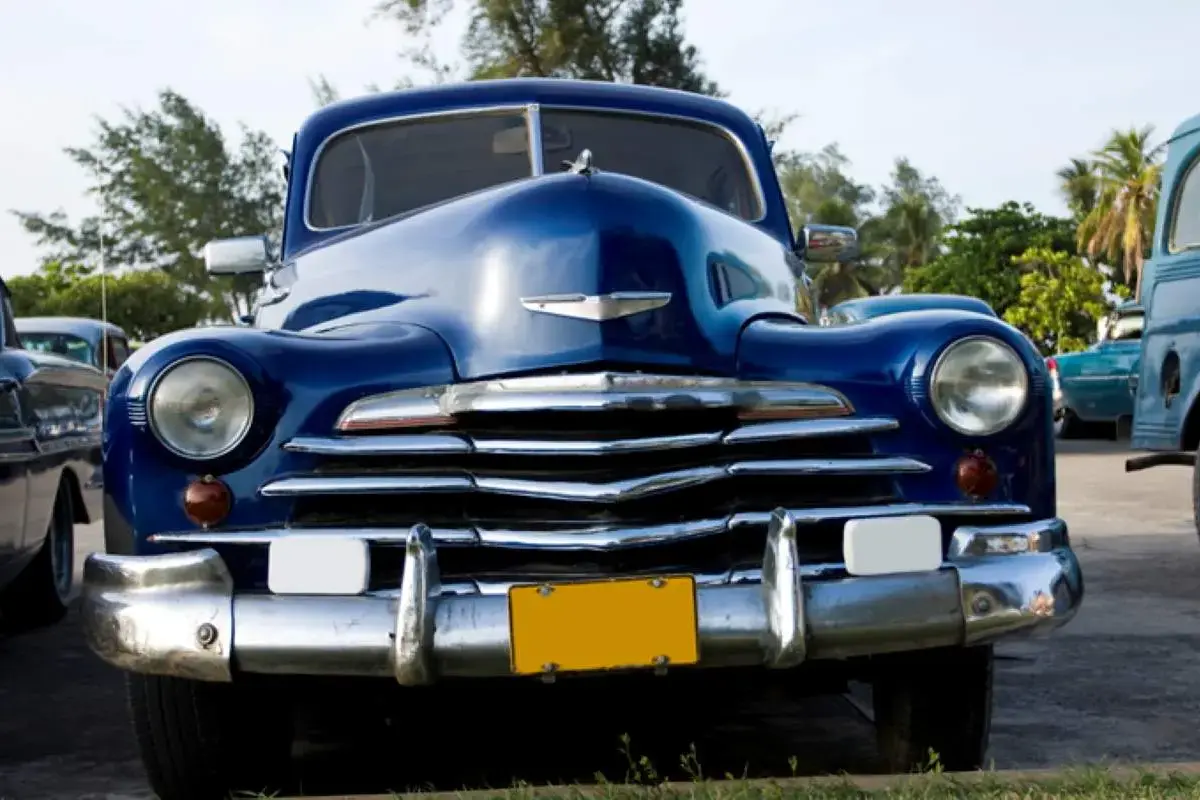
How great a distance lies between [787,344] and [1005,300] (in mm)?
48728

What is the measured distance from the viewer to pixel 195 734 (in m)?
3.40

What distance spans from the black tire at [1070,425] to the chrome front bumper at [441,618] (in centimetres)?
1481

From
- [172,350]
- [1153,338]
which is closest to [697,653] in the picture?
[172,350]

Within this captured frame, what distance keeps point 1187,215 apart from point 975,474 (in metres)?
4.88

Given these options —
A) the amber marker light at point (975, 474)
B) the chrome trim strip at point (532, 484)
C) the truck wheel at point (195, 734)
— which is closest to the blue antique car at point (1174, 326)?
the amber marker light at point (975, 474)

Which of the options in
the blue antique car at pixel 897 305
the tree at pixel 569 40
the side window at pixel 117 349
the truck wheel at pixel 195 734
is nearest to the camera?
the truck wheel at pixel 195 734

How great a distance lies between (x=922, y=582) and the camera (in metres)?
3.21

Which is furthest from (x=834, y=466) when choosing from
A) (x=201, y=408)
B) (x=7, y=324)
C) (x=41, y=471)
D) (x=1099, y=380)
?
(x=1099, y=380)

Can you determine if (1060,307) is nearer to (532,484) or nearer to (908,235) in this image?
(908,235)

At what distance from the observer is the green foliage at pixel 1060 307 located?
44.5 meters

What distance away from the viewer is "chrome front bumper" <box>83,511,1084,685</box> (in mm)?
3035

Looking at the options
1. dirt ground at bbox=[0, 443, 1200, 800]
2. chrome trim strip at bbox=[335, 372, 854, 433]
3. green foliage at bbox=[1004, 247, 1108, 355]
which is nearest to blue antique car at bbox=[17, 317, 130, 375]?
dirt ground at bbox=[0, 443, 1200, 800]

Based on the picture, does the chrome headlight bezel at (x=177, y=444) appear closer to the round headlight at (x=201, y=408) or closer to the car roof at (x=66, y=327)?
the round headlight at (x=201, y=408)

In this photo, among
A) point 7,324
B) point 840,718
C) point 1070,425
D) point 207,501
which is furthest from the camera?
point 1070,425
